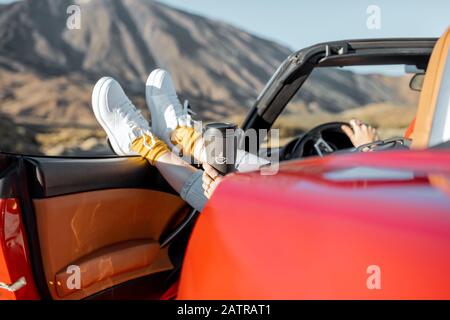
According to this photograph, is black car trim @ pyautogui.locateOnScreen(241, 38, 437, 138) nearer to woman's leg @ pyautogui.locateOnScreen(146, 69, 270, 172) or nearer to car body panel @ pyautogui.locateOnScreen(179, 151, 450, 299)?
woman's leg @ pyautogui.locateOnScreen(146, 69, 270, 172)

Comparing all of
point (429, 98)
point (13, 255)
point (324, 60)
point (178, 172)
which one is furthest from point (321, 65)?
point (13, 255)

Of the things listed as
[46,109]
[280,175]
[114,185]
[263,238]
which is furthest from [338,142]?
[46,109]

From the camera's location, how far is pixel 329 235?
0.81 meters

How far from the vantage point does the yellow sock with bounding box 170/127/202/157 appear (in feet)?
8.21

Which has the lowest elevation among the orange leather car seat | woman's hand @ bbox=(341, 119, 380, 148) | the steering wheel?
the steering wheel

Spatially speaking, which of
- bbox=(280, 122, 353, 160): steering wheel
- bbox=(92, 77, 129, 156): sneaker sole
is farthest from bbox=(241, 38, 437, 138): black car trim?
bbox=(92, 77, 129, 156): sneaker sole

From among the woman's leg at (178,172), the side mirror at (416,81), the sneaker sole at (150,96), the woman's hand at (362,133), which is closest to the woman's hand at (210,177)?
the woman's leg at (178,172)

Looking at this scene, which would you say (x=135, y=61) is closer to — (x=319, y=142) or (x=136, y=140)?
(x=319, y=142)

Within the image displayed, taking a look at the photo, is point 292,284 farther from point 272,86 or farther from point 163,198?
point 272,86

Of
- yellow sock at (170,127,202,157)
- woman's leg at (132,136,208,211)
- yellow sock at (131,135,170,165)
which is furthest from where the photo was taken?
yellow sock at (170,127,202,157)

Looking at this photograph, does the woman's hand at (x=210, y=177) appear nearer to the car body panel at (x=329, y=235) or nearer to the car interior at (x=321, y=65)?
the car body panel at (x=329, y=235)

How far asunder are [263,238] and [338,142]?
8.08ft

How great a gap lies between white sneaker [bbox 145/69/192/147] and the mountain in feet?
184

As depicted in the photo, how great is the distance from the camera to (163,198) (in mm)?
2387
